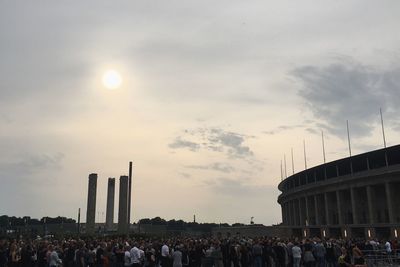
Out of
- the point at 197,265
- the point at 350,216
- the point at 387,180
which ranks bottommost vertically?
the point at 197,265

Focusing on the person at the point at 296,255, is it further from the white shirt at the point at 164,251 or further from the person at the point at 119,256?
the person at the point at 119,256

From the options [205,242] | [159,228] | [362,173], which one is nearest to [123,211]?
[159,228]

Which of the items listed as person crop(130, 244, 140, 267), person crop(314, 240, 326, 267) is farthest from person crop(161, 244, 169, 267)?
person crop(314, 240, 326, 267)

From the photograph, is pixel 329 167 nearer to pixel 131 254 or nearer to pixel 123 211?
pixel 123 211

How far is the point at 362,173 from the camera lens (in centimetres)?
6366

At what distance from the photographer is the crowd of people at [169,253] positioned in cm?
2153

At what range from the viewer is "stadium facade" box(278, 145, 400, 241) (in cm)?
6050

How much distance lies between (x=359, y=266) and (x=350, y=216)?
60280 mm

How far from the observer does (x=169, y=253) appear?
23.8 m

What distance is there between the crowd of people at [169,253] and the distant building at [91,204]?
2697 inches

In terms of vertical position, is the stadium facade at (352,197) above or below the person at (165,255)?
above

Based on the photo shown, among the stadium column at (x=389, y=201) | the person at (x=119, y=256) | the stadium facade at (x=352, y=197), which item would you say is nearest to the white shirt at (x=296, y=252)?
the person at (x=119, y=256)

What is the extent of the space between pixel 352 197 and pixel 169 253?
49.6 metres

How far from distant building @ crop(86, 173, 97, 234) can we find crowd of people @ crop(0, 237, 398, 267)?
68505 millimetres
